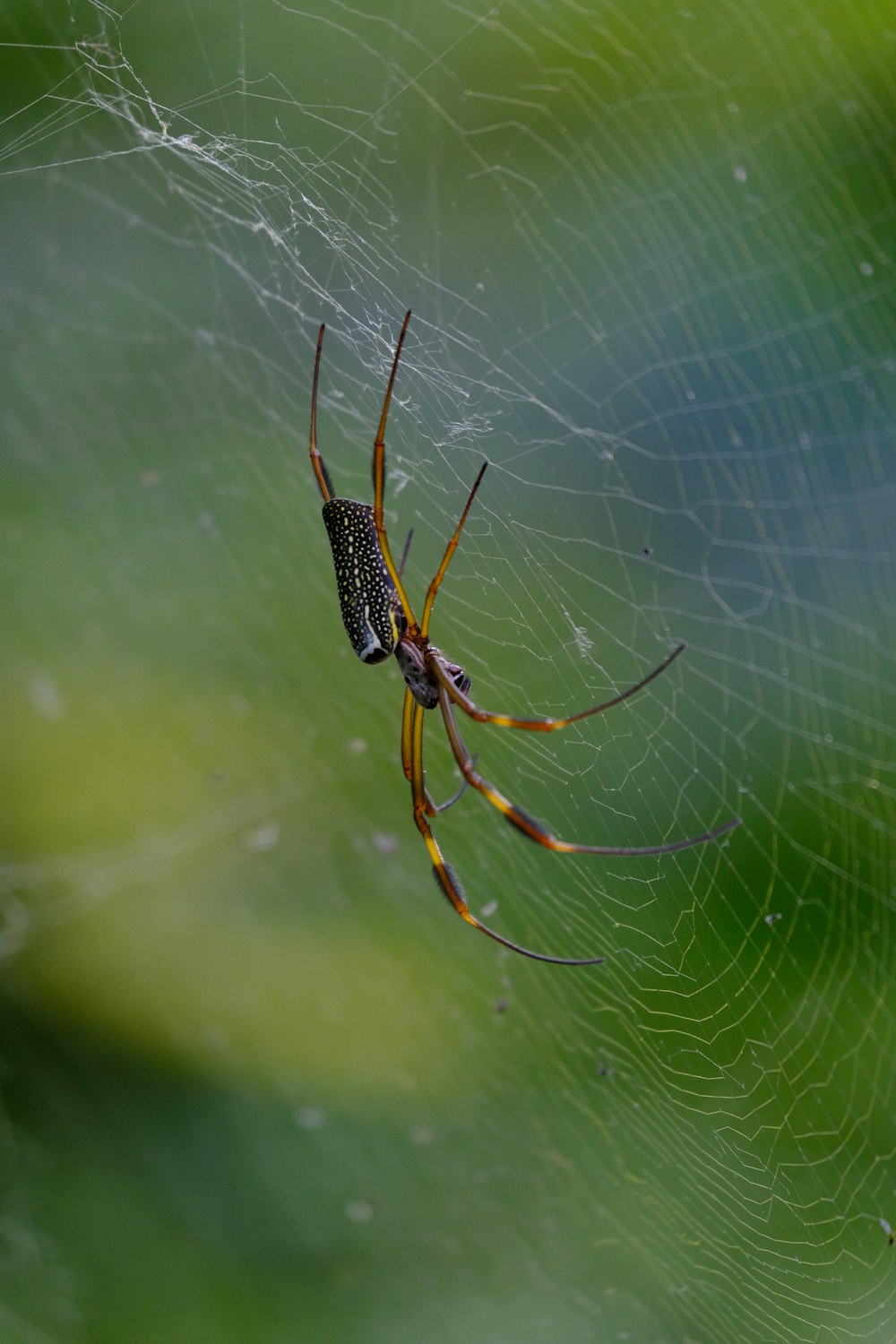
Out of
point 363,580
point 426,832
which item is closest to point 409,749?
point 426,832

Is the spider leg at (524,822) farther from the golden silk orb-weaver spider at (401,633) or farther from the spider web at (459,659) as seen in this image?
the spider web at (459,659)

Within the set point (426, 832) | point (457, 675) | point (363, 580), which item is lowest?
point (426, 832)

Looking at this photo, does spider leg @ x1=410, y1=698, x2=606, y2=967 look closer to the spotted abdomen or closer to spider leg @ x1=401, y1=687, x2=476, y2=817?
spider leg @ x1=401, y1=687, x2=476, y2=817

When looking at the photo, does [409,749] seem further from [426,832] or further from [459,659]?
[459,659]

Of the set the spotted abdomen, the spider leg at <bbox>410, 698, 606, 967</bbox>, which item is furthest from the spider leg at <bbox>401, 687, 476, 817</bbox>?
the spotted abdomen

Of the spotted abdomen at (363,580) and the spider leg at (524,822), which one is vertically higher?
the spotted abdomen at (363,580)

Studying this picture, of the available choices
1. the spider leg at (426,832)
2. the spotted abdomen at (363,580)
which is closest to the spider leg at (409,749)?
the spider leg at (426,832)

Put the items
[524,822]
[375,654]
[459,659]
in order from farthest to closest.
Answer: [459,659] → [375,654] → [524,822]
